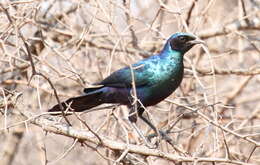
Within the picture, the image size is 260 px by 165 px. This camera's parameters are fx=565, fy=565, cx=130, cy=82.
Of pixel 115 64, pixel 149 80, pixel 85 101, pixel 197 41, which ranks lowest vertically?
pixel 85 101

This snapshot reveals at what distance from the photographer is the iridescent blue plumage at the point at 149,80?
4867 mm

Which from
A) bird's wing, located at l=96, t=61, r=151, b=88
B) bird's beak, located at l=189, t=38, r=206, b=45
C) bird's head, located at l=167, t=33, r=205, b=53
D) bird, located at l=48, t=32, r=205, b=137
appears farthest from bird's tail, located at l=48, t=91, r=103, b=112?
bird's beak, located at l=189, t=38, r=206, b=45

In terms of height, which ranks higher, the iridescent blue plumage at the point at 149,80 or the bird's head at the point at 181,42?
the bird's head at the point at 181,42

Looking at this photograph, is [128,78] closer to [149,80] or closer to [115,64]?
[149,80]

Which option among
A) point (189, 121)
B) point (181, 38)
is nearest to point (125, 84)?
point (181, 38)

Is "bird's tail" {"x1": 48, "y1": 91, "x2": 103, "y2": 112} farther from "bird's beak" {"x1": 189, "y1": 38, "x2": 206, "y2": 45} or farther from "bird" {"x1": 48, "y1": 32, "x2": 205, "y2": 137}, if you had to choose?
"bird's beak" {"x1": 189, "y1": 38, "x2": 206, "y2": 45}

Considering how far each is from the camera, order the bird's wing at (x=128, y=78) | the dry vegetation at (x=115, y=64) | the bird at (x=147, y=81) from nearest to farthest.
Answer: the dry vegetation at (x=115, y=64)
the bird at (x=147, y=81)
the bird's wing at (x=128, y=78)

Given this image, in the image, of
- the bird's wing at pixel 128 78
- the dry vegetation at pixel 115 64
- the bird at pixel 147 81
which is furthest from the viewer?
the bird's wing at pixel 128 78

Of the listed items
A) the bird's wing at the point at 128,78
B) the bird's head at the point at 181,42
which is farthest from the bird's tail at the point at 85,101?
the bird's head at the point at 181,42

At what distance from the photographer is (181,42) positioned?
16.5 ft

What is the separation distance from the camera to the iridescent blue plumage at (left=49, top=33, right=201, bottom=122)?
192 inches

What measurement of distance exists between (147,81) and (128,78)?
0.18m

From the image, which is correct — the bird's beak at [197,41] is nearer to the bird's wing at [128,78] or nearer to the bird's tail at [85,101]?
the bird's wing at [128,78]

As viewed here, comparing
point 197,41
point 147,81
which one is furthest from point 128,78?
point 197,41
